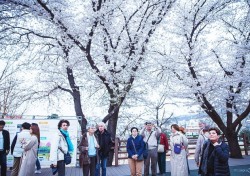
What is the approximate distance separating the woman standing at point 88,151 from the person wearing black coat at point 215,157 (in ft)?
9.70

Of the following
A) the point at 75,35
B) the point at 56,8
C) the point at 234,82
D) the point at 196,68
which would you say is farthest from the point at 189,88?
the point at 56,8

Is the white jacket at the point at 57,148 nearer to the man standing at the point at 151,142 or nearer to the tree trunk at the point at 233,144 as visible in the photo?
the man standing at the point at 151,142

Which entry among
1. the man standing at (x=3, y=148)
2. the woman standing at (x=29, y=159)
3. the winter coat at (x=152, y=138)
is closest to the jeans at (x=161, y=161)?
the winter coat at (x=152, y=138)

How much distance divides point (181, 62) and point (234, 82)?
9.57ft

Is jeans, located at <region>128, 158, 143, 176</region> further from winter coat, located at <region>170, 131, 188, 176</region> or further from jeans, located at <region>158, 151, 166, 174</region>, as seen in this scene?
jeans, located at <region>158, 151, 166, 174</region>

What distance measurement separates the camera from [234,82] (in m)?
11.1

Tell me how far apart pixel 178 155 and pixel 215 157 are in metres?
2.16

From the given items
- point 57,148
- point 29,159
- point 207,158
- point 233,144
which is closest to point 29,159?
point 29,159

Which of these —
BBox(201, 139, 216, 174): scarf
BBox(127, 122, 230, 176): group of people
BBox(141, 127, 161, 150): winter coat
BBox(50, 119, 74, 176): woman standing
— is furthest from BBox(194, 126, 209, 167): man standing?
BBox(50, 119, 74, 176): woman standing

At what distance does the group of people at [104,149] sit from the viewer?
3940 millimetres

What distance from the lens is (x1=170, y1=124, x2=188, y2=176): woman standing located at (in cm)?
563

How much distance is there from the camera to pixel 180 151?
5.73 metres

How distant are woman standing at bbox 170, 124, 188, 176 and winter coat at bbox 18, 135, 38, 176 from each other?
348cm

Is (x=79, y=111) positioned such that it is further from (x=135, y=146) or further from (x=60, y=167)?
(x=60, y=167)
